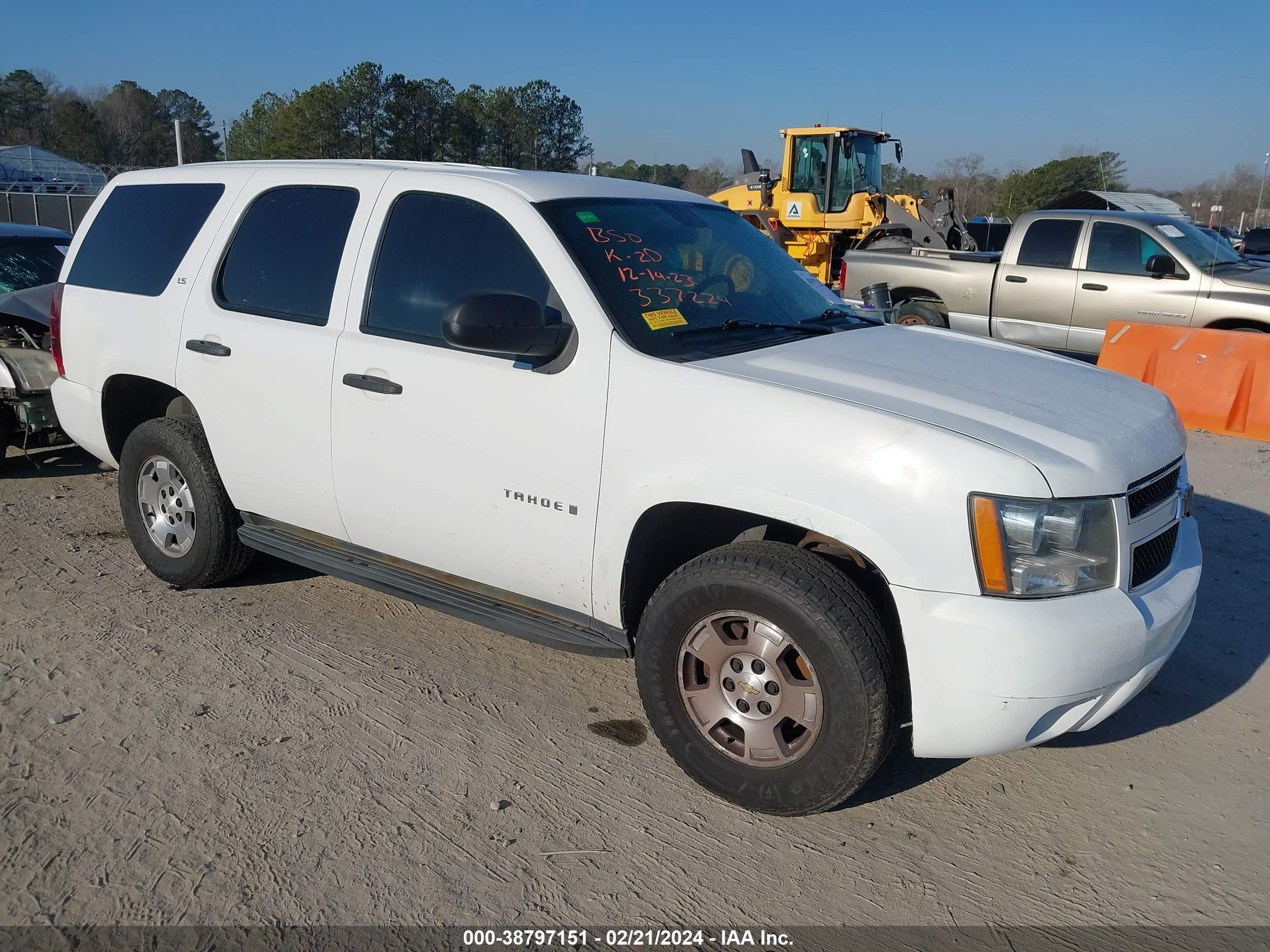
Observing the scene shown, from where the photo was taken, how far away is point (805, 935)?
2.75 m

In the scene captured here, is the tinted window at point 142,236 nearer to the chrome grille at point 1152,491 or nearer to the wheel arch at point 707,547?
the wheel arch at point 707,547

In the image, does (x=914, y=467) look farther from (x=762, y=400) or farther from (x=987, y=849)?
(x=987, y=849)

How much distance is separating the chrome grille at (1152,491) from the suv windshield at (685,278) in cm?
132

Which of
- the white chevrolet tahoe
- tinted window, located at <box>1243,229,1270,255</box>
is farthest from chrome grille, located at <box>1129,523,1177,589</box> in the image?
tinted window, located at <box>1243,229,1270,255</box>

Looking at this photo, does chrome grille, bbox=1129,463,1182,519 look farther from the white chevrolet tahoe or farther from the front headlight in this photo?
the front headlight

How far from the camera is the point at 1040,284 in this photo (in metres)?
10.9

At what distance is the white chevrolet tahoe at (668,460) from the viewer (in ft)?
9.41

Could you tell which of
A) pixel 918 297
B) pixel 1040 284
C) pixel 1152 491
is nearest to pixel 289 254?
pixel 1152 491

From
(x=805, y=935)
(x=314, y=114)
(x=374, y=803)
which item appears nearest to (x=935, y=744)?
(x=805, y=935)

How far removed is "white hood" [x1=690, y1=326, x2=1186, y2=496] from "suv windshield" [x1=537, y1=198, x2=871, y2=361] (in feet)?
0.61

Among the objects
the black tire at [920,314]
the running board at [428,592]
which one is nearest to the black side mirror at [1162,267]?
→ the black tire at [920,314]

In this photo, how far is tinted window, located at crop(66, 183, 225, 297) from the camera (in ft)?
15.6

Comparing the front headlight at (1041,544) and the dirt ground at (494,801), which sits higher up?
the front headlight at (1041,544)

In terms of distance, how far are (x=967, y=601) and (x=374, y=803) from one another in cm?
199
